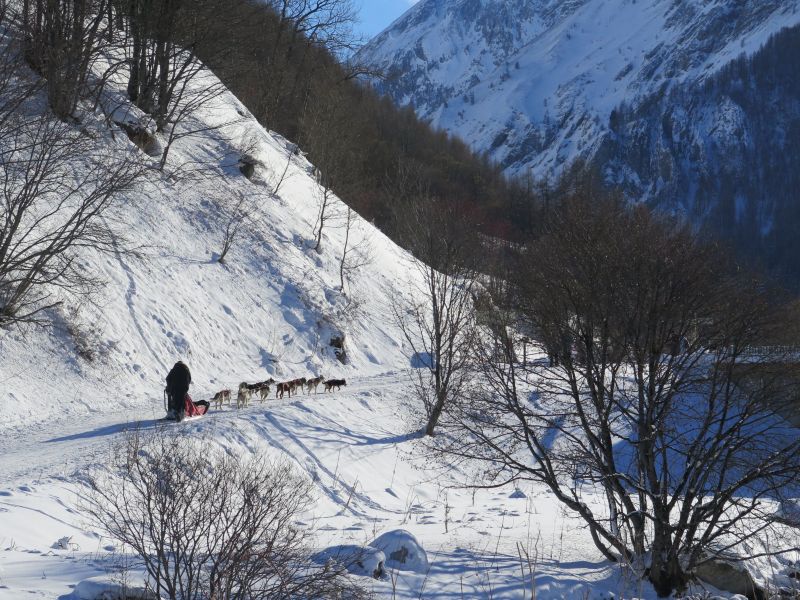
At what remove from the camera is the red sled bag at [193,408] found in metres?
14.1

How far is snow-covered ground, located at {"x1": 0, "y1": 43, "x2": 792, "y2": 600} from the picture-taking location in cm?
845

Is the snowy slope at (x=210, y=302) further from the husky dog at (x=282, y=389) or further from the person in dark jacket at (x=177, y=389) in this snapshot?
the husky dog at (x=282, y=389)

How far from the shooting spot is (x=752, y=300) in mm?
8953

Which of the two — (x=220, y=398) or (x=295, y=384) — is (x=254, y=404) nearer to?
(x=220, y=398)

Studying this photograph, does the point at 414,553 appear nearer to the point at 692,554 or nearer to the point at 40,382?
the point at 692,554

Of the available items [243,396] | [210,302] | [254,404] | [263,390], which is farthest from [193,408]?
[210,302]

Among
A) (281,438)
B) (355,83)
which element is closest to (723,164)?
(355,83)

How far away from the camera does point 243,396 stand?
15953mm

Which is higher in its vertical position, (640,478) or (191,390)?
(191,390)

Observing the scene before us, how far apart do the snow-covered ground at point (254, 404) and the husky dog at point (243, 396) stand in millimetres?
541

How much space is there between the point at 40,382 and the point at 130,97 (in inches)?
580

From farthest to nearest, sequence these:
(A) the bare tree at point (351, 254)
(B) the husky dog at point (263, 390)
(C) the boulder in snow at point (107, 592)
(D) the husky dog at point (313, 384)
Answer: (A) the bare tree at point (351, 254) < (D) the husky dog at point (313, 384) < (B) the husky dog at point (263, 390) < (C) the boulder in snow at point (107, 592)

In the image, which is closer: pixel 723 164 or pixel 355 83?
pixel 355 83

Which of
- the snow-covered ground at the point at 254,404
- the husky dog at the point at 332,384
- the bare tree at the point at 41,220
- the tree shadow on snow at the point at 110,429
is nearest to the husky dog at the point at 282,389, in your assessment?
the snow-covered ground at the point at 254,404
